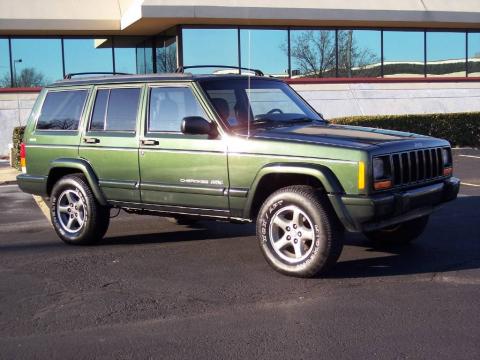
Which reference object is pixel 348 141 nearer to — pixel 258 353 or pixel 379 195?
pixel 379 195

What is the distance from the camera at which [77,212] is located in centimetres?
737

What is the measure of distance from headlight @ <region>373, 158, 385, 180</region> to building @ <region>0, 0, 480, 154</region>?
1293 cm

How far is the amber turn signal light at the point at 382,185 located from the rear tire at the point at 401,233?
4.39 feet

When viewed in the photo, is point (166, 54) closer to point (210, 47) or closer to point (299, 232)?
point (210, 47)

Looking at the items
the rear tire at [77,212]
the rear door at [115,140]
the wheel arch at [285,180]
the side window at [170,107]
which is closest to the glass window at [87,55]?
the rear tire at [77,212]

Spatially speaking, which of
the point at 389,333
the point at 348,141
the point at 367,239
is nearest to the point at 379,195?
the point at 348,141

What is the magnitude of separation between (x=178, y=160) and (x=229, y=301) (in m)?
1.82

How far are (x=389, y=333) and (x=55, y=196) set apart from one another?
14.9ft

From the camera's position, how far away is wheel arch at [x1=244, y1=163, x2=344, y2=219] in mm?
5500

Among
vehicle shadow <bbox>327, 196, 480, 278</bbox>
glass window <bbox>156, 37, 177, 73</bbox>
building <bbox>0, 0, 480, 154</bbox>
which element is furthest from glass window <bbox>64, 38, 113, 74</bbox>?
vehicle shadow <bbox>327, 196, 480, 278</bbox>

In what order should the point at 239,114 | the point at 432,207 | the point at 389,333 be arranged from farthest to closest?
the point at 239,114
the point at 432,207
the point at 389,333

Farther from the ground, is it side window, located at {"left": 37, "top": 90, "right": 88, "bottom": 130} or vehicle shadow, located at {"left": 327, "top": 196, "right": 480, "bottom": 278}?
side window, located at {"left": 37, "top": 90, "right": 88, "bottom": 130}

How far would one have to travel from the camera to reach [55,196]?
7504 mm

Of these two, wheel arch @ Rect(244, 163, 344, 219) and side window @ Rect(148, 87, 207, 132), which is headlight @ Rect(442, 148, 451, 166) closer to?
wheel arch @ Rect(244, 163, 344, 219)
